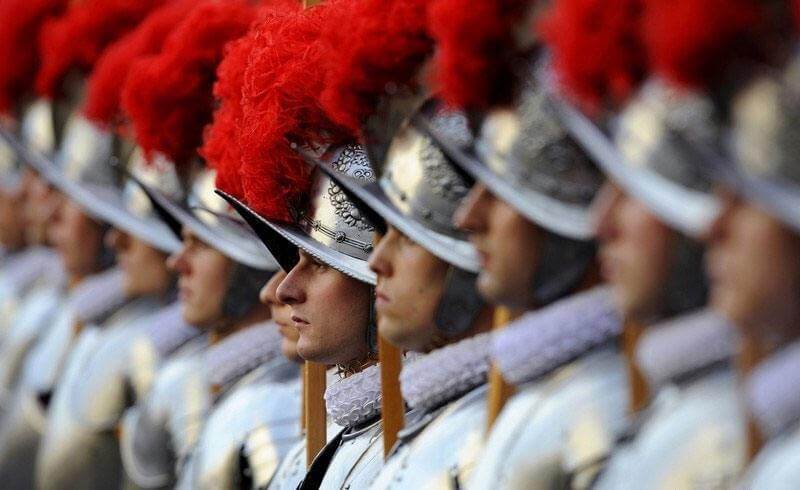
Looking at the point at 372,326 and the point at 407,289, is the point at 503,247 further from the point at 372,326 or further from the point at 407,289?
the point at 372,326

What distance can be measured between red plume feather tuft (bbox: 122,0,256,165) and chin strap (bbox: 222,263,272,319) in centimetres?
37

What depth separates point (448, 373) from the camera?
12.2 feet

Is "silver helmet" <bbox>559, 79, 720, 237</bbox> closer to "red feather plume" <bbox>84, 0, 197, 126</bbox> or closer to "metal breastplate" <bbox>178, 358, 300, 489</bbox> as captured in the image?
"metal breastplate" <bbox>178, 358, 300, 489</bbox>

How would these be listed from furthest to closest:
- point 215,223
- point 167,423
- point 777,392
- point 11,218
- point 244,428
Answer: point 11,218
point 167,423
point 215,223
point 244,428
point 777,392

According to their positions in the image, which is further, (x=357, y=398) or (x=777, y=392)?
(x=357, y=398)

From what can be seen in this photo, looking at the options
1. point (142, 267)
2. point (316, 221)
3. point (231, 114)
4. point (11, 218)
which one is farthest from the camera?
point (11, 218)

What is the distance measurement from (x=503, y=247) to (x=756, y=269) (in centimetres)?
83

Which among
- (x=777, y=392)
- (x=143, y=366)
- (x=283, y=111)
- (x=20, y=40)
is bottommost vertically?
(x=143, y=366)

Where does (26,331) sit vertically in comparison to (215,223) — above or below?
below

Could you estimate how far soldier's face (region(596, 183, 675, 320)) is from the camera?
2670mm

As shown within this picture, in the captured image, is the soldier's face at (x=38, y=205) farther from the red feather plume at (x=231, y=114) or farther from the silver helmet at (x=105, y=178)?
the red feather plume at (x=231, y=114)

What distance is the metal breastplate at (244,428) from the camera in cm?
492

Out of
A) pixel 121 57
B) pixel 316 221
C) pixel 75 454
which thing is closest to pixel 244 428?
pixel 316 221

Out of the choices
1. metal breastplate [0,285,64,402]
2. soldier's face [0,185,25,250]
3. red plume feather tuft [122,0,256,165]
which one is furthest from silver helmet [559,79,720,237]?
soldier's face [0,185,25,250]
